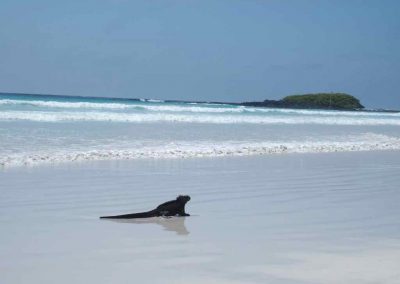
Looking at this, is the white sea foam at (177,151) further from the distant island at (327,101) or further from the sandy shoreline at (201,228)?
the distant island at (327,101)

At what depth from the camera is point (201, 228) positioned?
4.70m

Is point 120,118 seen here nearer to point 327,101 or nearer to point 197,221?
point 197,221

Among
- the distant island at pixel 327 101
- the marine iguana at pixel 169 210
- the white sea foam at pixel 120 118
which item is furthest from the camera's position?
the distant island at pixel 327 101

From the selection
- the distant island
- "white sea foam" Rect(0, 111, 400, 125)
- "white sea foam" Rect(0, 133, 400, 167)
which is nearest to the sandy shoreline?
"white sea foam" Rect(0, 133, 400, 167)

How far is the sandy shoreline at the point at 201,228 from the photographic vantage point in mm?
3422

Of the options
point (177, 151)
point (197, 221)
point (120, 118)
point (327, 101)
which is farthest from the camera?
point (327, 101)

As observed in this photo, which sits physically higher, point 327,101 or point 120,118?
point 327,101

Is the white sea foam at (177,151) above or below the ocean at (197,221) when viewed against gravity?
above

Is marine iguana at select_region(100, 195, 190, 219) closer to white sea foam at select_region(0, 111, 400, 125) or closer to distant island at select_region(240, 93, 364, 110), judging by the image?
white sea foam at select_region(0, 111, 400, 125)

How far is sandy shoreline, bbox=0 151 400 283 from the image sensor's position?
3.42 metres

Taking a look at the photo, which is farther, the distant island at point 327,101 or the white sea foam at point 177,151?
the distant island at point 327,101

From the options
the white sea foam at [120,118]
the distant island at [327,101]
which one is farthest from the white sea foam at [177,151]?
the distant island at [327,101]

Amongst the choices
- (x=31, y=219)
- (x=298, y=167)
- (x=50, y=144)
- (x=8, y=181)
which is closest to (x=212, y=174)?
(x=298, y=167)

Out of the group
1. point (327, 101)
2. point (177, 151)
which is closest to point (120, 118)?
point (177, 151)
